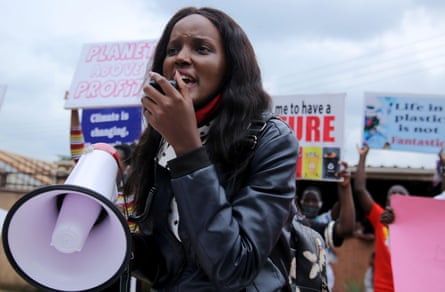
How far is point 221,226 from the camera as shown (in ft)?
2.92

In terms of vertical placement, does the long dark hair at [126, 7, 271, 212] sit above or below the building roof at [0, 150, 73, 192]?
above

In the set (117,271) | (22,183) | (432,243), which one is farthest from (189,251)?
(22,183)

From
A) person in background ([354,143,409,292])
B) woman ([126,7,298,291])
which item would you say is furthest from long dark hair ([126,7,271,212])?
person in background ([354,143,409,292])

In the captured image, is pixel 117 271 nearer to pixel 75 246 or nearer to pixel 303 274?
pixel 75 246

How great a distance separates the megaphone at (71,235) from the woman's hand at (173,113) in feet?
0.59

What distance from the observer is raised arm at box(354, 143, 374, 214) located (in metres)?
3.86

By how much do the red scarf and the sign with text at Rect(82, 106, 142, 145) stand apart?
12.2 feet

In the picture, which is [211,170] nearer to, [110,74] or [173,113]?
[173,113]

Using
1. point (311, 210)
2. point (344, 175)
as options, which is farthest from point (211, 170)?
point (311, 210)

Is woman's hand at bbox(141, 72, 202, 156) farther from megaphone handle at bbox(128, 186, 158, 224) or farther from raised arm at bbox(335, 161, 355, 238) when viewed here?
raised arm at bbox(335, 161, 355, 238)

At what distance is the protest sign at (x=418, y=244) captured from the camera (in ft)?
8.12

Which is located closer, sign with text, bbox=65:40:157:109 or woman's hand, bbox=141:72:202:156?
woman's hand, bbox=141:72:202:156

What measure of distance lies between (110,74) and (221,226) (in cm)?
447

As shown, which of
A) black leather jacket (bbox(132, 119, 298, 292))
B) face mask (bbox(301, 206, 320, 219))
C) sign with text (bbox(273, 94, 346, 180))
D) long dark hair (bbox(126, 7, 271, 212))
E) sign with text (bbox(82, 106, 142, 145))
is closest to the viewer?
black leather jacket (bbox(132, 119, 298, 292))
